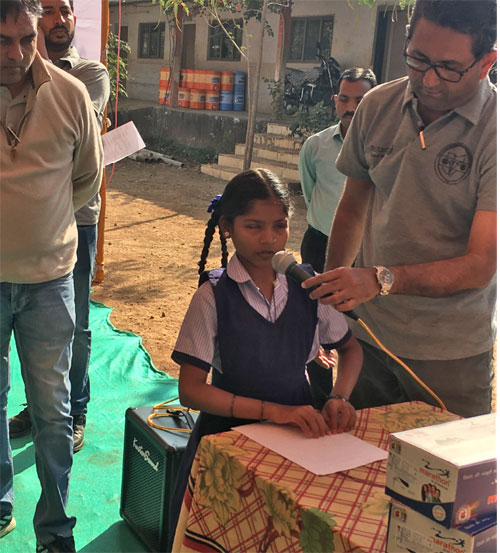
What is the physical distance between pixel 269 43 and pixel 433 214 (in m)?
14.6

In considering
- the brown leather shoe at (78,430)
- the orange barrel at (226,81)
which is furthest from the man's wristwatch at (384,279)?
the orange barrel at (226,81)

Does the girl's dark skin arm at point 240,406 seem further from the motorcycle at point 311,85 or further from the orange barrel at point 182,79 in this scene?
the orange barrel at point 182,79

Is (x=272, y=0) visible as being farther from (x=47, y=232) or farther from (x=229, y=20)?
(x=47, y=232)

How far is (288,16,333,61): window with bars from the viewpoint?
1519 centimetres

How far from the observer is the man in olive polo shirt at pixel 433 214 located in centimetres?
205

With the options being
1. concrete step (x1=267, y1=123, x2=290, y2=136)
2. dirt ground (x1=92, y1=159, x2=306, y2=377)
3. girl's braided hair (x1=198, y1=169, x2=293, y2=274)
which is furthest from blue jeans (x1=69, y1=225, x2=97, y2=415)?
concrete step (x1=267, y1=123, x2=290, y2=136)

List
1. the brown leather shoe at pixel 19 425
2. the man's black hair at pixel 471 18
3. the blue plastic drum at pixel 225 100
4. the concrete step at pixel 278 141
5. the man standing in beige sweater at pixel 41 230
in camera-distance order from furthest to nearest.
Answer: the blue plastic drum at pixel 225 100 < the concrete step at pixel 278 141 < the brown leather shoe at pixel 19 425 < the man standing in beige sweater at pixel 41 230 < the man's black hair at pixel 471 18

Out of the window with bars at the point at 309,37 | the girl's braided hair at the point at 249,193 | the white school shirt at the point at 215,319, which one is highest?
the window with bars at the point at 309,37

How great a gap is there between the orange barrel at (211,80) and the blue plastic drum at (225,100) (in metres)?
0.21

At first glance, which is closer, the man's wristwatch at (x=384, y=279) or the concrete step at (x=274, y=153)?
the man's wristwatch at (x=384, y=279)

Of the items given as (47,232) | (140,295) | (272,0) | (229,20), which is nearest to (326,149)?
(47,232)

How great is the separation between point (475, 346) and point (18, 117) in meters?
1.68

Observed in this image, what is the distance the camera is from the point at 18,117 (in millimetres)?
2510

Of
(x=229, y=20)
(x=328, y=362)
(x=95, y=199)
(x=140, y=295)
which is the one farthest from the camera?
(x=229, y=20)
